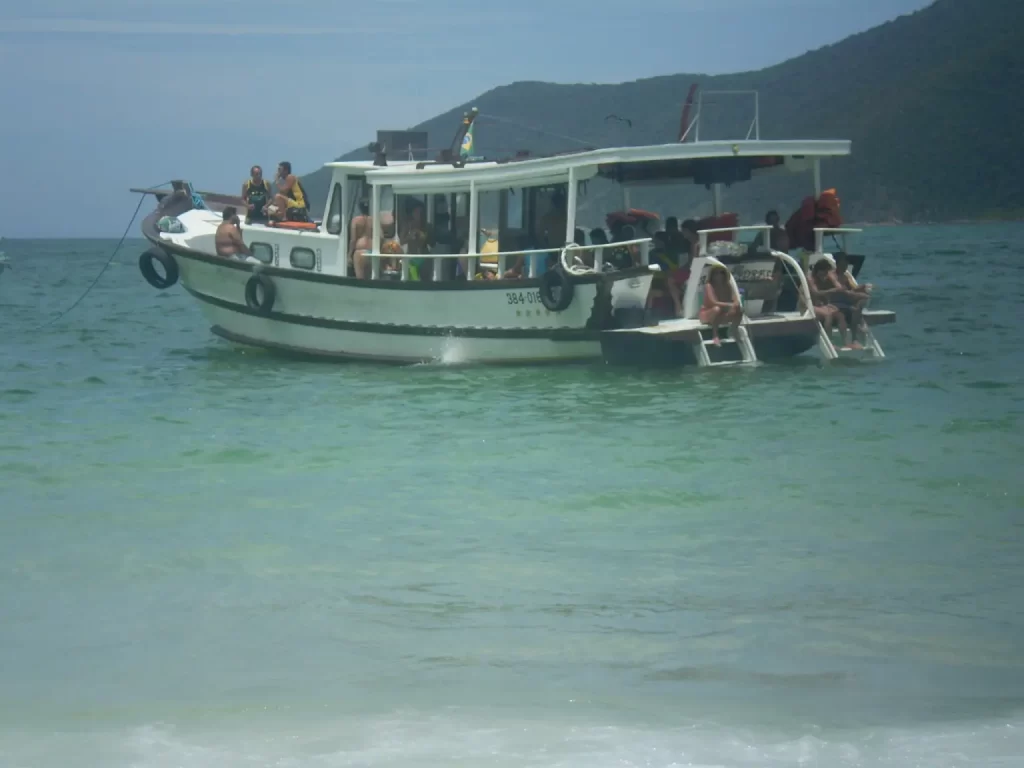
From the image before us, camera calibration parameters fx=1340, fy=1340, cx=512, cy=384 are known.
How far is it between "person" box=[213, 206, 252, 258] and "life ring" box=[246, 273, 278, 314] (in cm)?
68

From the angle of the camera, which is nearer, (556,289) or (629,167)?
(556,289)

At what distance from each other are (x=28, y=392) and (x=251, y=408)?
3.99 meters

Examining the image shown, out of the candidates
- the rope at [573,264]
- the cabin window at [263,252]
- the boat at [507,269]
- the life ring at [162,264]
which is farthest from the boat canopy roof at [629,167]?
the life ring at [162,264]

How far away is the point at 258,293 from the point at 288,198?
1.48m

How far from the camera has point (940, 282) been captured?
45.7 metres

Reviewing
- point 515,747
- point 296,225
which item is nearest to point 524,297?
point 296,225

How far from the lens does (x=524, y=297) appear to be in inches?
651

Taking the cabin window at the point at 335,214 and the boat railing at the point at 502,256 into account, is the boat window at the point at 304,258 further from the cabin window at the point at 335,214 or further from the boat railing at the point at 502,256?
the boat railing at the point at 502,256

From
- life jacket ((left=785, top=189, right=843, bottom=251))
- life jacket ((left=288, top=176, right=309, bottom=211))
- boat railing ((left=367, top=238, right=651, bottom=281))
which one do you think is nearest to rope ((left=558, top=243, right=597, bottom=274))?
boat railing ((left=367, top=238, right=651, bottom=281))

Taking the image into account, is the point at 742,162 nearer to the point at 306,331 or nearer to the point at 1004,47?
the point at 306,331

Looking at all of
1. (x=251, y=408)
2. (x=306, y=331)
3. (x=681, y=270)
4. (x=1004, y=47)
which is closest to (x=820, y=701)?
(x=251, y=408)

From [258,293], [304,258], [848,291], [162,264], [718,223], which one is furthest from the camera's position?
[162,264]

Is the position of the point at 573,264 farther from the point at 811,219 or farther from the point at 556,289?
the point at 811,219

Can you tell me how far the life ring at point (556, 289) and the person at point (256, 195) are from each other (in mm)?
5461
